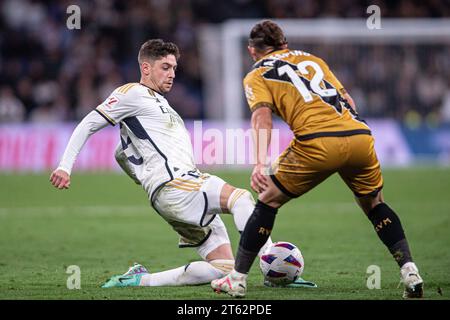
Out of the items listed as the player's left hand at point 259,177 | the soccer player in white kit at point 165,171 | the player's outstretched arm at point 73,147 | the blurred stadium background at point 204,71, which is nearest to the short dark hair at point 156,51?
the soccer player in white kit at point 165,171

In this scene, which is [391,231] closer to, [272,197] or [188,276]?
[272,197]

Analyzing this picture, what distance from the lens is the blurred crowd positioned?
23609 mm

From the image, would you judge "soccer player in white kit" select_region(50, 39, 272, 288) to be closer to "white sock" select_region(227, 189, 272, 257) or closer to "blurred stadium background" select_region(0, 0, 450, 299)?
"white sock" select_region(227, 189, 272, 257)

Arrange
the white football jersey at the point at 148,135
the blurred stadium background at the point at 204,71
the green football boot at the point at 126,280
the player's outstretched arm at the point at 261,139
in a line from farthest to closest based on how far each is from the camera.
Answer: the blurred stadium background at the point at 204,71, the green football boot at the point at 126,280, the white football jersey at the point at 148,135, the player's outstretched arm at the point at 261,139

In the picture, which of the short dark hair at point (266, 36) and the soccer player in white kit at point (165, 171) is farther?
the soccer player in white kit at point (165, 171)

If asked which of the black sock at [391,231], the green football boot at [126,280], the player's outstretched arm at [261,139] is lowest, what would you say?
the green football boot at [126,280]

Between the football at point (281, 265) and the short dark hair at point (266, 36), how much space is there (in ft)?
5.70

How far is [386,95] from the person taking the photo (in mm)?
23766

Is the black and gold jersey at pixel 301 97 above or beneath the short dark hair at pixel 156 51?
beneath

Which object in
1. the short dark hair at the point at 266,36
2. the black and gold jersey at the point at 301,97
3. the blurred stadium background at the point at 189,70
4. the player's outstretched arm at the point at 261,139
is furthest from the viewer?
the blurred stadium background at the point at 189,70

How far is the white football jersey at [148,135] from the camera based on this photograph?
24.7 feet

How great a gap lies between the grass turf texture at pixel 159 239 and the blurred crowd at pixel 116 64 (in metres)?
4.27

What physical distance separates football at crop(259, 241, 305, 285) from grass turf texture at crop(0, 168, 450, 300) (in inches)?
6.4

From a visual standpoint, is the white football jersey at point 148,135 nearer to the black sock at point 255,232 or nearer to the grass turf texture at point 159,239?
the black sock at point 255,232
